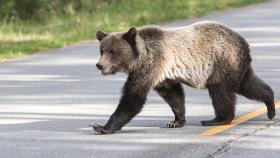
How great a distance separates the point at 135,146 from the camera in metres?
9.07

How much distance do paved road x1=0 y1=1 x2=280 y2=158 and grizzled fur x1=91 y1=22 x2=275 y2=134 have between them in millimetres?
288

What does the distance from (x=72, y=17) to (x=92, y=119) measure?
18077 mm

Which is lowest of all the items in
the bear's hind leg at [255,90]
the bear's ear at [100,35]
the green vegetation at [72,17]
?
the green vegetation at [72,17]

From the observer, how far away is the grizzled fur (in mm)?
9547

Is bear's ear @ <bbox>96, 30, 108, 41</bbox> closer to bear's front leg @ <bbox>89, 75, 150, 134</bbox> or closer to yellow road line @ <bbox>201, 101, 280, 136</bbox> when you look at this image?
bear's front leg @ <bbox>89, 75, 150, 134</bbox>

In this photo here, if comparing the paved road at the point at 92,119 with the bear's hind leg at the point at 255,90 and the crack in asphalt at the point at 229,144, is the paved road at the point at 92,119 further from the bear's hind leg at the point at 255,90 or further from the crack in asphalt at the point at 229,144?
the bear's hind leg at the point at 255,90

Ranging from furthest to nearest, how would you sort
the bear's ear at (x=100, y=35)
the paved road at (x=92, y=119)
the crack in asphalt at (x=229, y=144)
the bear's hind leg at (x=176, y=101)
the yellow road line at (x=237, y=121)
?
the bear's hind leg at (x=176, y=101)
the yellow road line at (x=237, y=121)
the bear's ear at (x=100, y=35)
the paved road at (x=92, y=119)
the crack in asphalt at (x=229, y=144)

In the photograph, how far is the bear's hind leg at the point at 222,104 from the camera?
32.6 feet

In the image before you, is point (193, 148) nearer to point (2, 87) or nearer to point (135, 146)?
point (135, 146)

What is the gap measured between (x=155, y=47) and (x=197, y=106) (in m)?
2.16

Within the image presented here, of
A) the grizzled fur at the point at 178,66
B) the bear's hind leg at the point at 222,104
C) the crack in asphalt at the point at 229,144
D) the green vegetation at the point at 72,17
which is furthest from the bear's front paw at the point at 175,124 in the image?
the green vegetation at the point at 72,17

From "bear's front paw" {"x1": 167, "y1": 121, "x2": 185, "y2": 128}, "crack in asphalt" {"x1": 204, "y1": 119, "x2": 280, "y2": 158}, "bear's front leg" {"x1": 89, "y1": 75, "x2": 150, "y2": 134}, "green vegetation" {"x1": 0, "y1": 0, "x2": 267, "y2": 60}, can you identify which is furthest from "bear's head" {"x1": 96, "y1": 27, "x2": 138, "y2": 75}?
"green vegetation" {"x1": 0, "y1": 0, "x2": 267, "y2": 60}

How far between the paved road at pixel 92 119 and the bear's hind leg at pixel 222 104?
186 millimetres

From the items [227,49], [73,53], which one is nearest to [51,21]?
[73,53]
